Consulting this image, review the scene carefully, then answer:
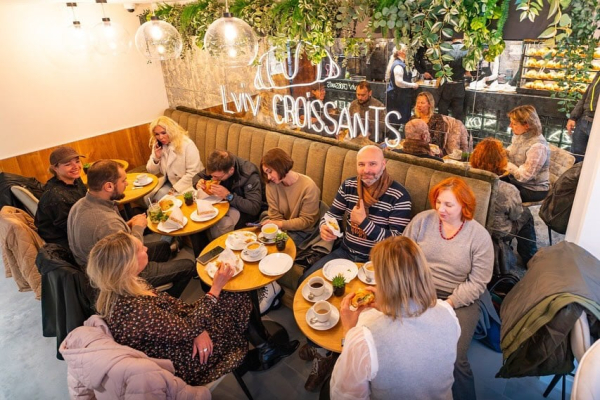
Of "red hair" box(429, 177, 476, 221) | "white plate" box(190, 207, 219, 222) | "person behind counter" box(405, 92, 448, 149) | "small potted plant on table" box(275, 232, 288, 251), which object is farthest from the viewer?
"white plate" box(190, 207, 219, 222)

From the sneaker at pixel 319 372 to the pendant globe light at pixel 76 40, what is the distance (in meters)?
4.46

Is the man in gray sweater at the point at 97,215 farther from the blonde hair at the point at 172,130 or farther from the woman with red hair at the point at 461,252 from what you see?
the woman with red hair at the point at 461,252

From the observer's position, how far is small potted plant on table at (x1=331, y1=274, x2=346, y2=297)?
216 cm

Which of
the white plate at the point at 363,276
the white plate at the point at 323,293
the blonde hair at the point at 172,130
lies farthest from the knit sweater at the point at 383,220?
the blonde hair at the point at 172,130

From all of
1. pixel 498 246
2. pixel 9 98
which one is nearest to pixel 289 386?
pixel 498 246

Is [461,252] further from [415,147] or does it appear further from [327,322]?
[415,147]

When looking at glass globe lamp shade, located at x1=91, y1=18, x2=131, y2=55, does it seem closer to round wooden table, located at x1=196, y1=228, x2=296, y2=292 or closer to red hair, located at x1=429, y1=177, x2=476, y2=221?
round wooden table, located at x1=196, y1=228, x2=296, y2=292

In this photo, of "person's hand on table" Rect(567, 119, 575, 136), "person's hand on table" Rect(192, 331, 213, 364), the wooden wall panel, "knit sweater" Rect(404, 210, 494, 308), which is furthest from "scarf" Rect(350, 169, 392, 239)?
the wooden wall panel

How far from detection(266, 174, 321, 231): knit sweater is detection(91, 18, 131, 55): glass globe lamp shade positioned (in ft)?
7.16

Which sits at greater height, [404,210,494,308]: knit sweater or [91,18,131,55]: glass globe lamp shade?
[91,18,131,55]: glass globe lamp shade

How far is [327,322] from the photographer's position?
6.47ft

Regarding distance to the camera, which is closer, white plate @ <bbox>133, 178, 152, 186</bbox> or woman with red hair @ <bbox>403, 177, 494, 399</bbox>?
woman with red hair @ <bbox>403, 177, 494, 399</bbox>

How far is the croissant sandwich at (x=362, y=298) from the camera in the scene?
1915mm

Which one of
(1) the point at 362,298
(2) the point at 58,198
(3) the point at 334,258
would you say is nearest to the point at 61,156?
(2) the point at 58,198
